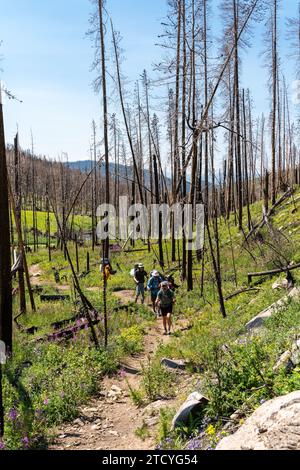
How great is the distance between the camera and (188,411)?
4926 mm

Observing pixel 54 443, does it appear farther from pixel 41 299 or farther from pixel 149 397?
pixel 41 299

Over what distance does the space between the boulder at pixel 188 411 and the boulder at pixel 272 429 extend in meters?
1.31

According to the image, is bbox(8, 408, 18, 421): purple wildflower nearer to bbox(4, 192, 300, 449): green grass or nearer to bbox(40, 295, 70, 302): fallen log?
bbox(4, 192, 300, 449): green grass

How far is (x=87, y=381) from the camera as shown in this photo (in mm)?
7016

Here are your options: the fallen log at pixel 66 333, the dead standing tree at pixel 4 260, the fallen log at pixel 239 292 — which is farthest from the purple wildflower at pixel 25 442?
the fallen log at pixel 239 292

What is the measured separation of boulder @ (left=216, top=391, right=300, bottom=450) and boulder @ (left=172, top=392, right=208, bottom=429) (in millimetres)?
1312

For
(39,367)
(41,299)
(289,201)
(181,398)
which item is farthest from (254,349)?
(289,201)

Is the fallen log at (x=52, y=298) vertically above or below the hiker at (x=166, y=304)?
below

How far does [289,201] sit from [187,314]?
489 inches

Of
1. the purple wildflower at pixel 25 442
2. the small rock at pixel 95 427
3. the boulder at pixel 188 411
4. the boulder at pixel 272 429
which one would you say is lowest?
the small rock at pixel 95 427

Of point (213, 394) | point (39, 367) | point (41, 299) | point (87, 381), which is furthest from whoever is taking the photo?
point (41, 299)

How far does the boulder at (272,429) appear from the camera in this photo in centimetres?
315

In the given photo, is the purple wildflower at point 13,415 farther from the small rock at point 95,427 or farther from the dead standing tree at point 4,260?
the dead standing tree at point 4,260

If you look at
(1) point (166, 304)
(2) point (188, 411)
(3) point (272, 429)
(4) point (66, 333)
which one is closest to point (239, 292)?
(1) point (166, 304)
